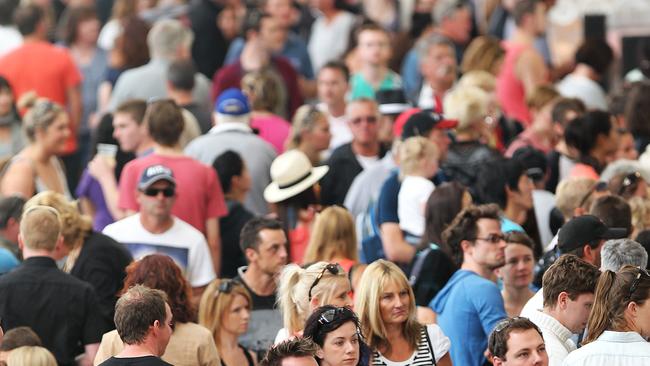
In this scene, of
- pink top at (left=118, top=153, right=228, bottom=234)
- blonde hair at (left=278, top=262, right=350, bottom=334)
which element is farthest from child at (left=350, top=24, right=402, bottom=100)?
blonde hair at (left=278, top=262, right=350, bottom=334)

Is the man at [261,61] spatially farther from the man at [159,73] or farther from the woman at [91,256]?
the woman at [91,256]

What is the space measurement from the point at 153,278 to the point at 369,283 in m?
1.08

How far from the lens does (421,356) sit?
8422mm

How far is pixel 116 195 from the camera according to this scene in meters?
11.5

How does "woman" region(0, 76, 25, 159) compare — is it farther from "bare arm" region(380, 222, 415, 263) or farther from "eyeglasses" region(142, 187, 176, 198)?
"bare arm" region(380, 222, 415, 263)

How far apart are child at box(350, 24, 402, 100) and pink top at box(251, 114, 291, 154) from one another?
139 cm

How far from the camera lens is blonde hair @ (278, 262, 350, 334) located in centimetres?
839

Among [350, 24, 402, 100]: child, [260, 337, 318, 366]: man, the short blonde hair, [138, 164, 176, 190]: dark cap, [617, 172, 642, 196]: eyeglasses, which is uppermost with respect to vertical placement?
[260, 337, 318, 366]: man

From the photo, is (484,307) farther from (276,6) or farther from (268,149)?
(276,6)

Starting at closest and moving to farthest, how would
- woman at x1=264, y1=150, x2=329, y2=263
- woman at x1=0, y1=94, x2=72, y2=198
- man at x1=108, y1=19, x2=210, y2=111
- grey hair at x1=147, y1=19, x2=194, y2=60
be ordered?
woman at x1=264, y1=150, x2=329, y2=263 < woman at x1=0, y1=94, x2=72, y2=198 < man at x1=108, y1=19, x2=210, y2=111 < grey hair at x1=147, y1=19, x2=194, y2=60

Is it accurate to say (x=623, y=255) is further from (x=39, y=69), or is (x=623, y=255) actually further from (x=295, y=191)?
(x=39, y=69)

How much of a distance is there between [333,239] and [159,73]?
4.06m

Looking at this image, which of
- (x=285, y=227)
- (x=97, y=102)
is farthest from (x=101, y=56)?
(x=285, y=227)

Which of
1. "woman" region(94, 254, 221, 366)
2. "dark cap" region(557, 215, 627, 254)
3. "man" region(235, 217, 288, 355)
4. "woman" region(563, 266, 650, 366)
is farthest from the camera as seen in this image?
"man" region(235, 217, 288, 355)
